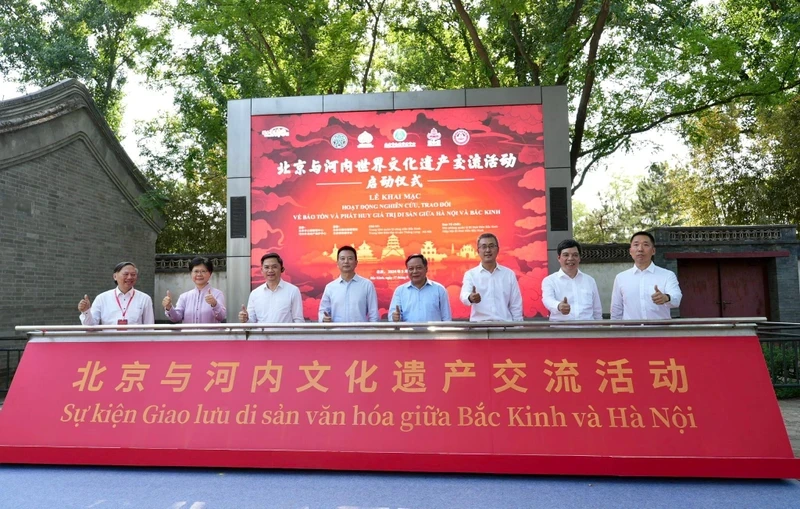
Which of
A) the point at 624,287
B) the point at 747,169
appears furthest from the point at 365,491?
the point at 747,169

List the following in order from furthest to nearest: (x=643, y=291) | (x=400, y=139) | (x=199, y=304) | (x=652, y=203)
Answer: (x=652, y=203), (x=400, y=139), (x=199, y=304), (x=643, y=291)

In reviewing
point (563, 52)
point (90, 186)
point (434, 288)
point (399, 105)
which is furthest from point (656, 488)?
point (90, 186)

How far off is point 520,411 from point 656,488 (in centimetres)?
75

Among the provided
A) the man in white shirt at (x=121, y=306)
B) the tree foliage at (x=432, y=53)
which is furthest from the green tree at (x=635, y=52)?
the man in white shirt at (x=121, y=306)

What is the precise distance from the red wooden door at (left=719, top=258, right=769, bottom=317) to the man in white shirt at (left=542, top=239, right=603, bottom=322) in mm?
10975

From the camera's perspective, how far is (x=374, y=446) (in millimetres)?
2986

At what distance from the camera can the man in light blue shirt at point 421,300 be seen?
4.08 metres

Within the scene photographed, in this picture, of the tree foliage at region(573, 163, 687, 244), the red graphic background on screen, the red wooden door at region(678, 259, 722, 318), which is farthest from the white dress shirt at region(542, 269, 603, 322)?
the tree foliage at region(573, 163, 687, 244)

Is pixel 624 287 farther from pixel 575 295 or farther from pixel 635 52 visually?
pixel 635 52

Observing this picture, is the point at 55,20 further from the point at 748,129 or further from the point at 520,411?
the point at 748,129

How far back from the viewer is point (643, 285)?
159 inches

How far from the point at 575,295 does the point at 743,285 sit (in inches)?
446

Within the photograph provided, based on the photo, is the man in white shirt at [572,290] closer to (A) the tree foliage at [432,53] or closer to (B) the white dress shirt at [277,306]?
(B) the white dress shirt at [277,306]

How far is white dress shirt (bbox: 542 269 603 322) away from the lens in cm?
400
